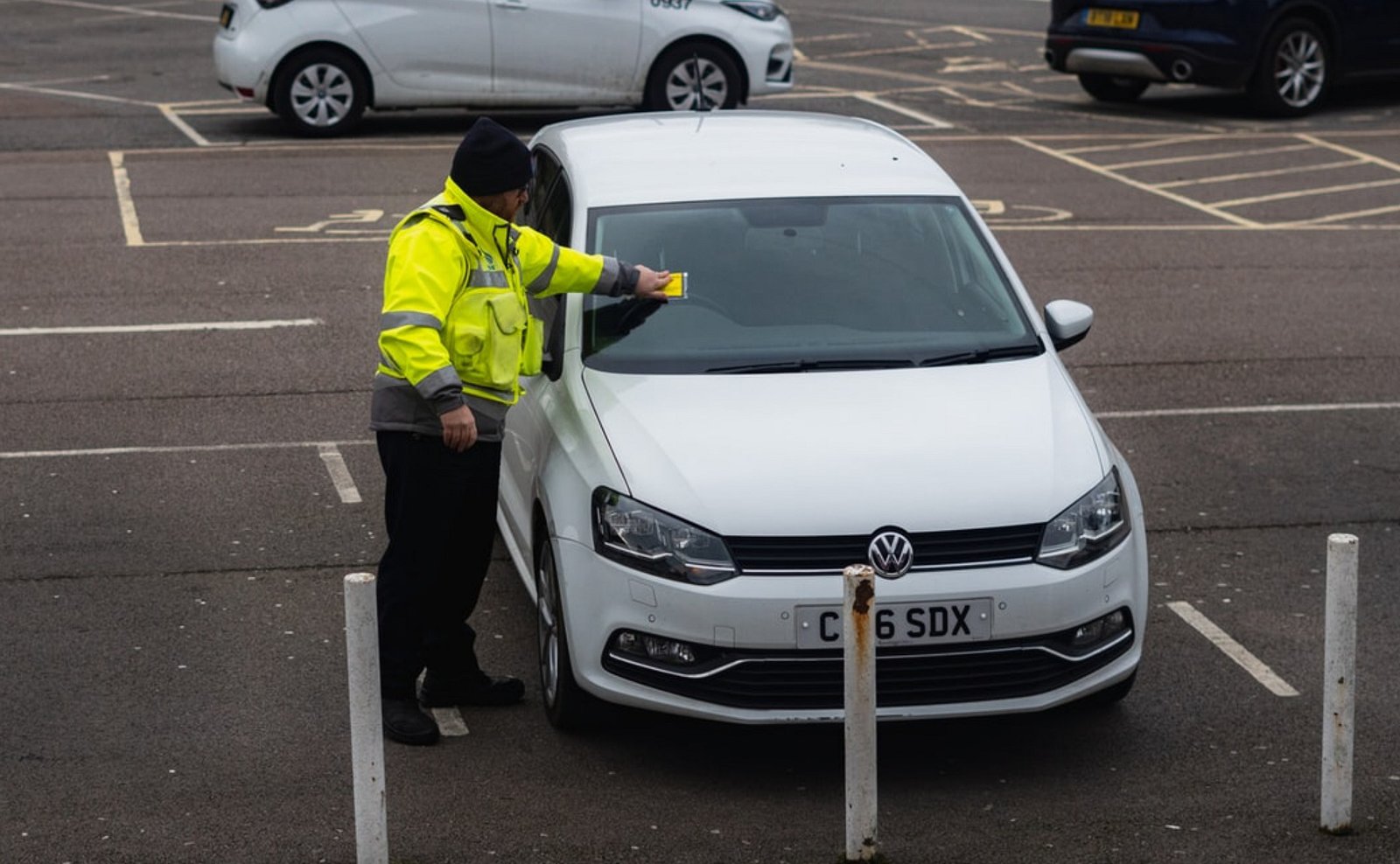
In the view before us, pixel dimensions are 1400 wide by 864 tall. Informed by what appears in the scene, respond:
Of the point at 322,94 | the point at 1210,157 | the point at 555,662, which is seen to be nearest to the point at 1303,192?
the point at 1210,157

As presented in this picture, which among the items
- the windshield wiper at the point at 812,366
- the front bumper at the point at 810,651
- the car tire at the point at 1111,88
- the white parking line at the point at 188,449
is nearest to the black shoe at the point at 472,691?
the front bumper at the point at 810,651

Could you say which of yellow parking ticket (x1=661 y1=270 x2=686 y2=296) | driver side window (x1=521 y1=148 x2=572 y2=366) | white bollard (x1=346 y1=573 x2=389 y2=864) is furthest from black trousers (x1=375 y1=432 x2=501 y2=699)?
white bollard (x1=346 y1=573 x2=389 y2=864)

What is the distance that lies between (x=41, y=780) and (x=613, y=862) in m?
1.72

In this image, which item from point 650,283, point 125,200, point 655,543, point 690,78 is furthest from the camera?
point 690,78

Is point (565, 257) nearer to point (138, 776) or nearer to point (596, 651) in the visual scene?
point (596, 651)

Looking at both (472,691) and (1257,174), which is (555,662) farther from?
(1257,174)

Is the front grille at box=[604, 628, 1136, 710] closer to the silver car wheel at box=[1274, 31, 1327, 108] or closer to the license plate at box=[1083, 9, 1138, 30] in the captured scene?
the license plate at box=[1083, 9, 1138, 30]

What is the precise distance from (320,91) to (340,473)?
9.79 m

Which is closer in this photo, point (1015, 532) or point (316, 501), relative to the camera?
point (1015, 532)

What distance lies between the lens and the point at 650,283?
6.87 meters

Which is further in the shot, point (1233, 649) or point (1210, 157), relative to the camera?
point (1210, 157)

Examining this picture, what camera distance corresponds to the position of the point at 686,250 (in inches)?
284

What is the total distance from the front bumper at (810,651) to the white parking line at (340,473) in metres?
3.06

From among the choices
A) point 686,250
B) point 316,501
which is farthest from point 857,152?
point 316,501
